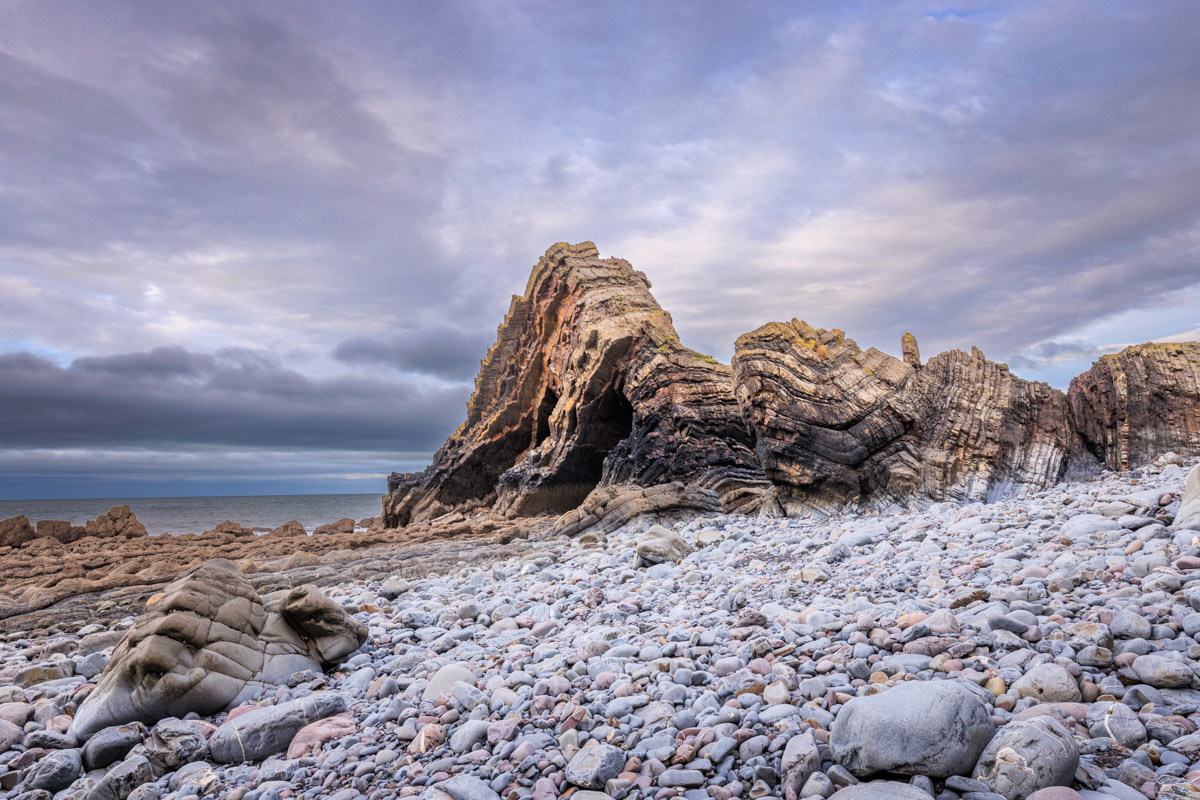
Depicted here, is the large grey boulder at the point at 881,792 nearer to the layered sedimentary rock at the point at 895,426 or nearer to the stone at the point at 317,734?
the stone at the point at 317,734

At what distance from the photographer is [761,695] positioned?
3545mm

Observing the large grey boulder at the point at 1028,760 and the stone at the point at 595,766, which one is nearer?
the large grey boulder at the point at 1028,760

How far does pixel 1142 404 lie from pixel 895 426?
3.79 meters

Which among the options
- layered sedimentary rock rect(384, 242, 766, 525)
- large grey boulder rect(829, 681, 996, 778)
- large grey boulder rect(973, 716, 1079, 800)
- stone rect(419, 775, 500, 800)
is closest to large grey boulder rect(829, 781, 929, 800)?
large grey boulder rect(829, 681, 996, 778)

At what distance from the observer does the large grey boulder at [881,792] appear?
8.01ft

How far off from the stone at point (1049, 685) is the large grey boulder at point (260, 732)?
4.53 metres

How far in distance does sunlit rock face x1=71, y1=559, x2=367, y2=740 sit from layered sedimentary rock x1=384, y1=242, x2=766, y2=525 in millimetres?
9201

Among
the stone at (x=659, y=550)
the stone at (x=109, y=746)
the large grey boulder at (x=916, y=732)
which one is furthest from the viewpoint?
the stone at (x=659, y=550)

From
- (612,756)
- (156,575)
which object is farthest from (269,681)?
(156,575)

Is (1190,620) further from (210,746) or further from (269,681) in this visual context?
(269,681)

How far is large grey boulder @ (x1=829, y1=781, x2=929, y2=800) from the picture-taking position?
244cm

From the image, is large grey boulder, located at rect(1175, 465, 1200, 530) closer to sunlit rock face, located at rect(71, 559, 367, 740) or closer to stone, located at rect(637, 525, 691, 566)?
stone, located at rect(637, 525, 691, 566)

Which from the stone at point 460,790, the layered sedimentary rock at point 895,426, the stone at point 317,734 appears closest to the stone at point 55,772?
the stone at point 317,734

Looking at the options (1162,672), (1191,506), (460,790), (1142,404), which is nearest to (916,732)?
(1162,672)
